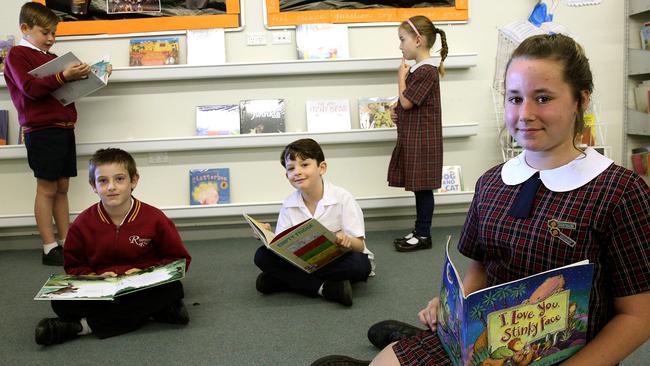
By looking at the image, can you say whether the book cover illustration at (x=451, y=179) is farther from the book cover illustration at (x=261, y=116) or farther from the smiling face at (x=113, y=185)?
the smiling face at (x=113, y=185)

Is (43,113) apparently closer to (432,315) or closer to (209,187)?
(209,187)

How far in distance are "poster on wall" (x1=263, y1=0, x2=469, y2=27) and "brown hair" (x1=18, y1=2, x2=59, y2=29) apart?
1.14 m

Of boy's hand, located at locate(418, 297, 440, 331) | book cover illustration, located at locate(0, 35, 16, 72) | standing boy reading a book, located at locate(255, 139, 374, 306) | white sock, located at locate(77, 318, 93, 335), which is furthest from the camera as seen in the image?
book cover illustration, located at locate(0, 35, 16, 72)

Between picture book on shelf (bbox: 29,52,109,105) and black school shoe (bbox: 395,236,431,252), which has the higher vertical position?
picture book on shelf (bbox: 29,52,109,105)

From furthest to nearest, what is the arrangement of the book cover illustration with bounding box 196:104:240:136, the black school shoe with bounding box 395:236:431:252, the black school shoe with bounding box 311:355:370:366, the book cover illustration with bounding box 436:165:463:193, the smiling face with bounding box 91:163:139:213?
the book cover illustration with bounding box 436:165:463:193 < the book cover illustration with bounding box 196:104:240:136 < the black school shoe with bounding box 395:236:431:252 < the smiling face with bounding box 91:163:139:213 < the black school shoe with bounding box 311:355:370:366

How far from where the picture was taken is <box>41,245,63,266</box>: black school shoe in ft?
9.43

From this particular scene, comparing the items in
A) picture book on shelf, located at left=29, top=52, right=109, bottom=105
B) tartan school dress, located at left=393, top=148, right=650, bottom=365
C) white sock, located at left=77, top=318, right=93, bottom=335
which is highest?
picture book on shelf, located at left=29, top=52, right=109, bottom=105

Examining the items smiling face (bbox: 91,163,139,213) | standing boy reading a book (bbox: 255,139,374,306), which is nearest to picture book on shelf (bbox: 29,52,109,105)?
smiling face (bbox: 91,163,139,213)

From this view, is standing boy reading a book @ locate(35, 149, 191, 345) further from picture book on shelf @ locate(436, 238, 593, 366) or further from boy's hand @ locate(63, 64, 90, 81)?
picture book on shelf @ locate(436, 238, 593, 366)

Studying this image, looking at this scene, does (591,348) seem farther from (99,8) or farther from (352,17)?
(99,8)

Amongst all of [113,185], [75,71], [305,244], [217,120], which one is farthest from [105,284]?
[217,120]

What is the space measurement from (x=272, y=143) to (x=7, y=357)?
1.80 m

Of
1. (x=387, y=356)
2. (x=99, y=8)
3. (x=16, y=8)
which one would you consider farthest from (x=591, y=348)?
(x=16, y=8)

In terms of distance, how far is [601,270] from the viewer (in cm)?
92
